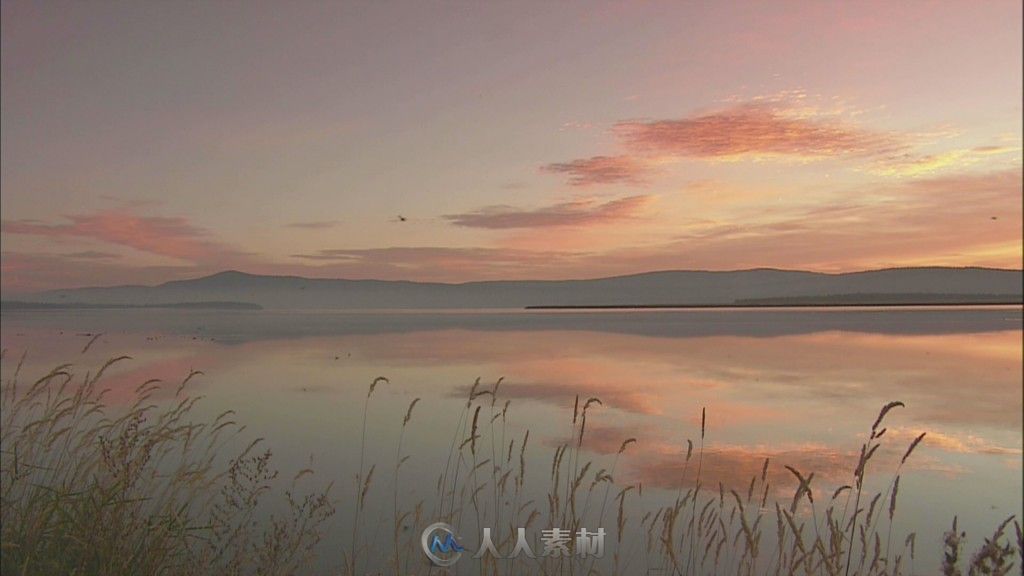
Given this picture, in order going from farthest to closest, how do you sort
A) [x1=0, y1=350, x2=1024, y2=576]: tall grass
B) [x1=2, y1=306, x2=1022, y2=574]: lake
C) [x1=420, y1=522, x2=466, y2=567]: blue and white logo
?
[x1=2, y1=306, x2=1022, y2=574]: lake < [x1=420, y1=522, x2=466, y2=567]: blue and white logo < [x1=0, y1=350, x2=1024, y2=576]: tall grass

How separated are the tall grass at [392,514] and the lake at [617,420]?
107 millimetres

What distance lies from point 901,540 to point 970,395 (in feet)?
40.2

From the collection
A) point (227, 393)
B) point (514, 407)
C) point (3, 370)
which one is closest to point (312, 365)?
point (227, 393)

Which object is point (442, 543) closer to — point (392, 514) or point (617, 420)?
point (392, 514)

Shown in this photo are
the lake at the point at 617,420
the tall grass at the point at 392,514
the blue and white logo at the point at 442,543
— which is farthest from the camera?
the lake at the point at 617,420

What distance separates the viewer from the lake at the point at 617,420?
8.31m

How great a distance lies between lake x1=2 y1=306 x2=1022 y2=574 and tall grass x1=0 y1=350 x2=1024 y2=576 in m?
0.11

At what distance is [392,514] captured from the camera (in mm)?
7980

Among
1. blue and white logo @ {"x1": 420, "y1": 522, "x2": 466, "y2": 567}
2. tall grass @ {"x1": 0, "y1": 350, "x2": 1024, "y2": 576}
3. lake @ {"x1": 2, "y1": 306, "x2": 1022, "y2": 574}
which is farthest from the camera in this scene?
lake @ {"x1": 2, "y1": 306, "x2": 1022, "y2": 574}

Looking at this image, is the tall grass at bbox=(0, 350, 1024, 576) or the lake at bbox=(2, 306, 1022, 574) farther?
the lake at bbox=(2, 306, 1022, 574)

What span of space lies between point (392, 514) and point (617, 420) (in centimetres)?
647

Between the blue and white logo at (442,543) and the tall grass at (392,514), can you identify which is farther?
the blue and white logo at (442,543)

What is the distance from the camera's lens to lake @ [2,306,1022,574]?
327 inches

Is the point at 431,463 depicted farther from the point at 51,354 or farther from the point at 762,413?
the point at 51,354
